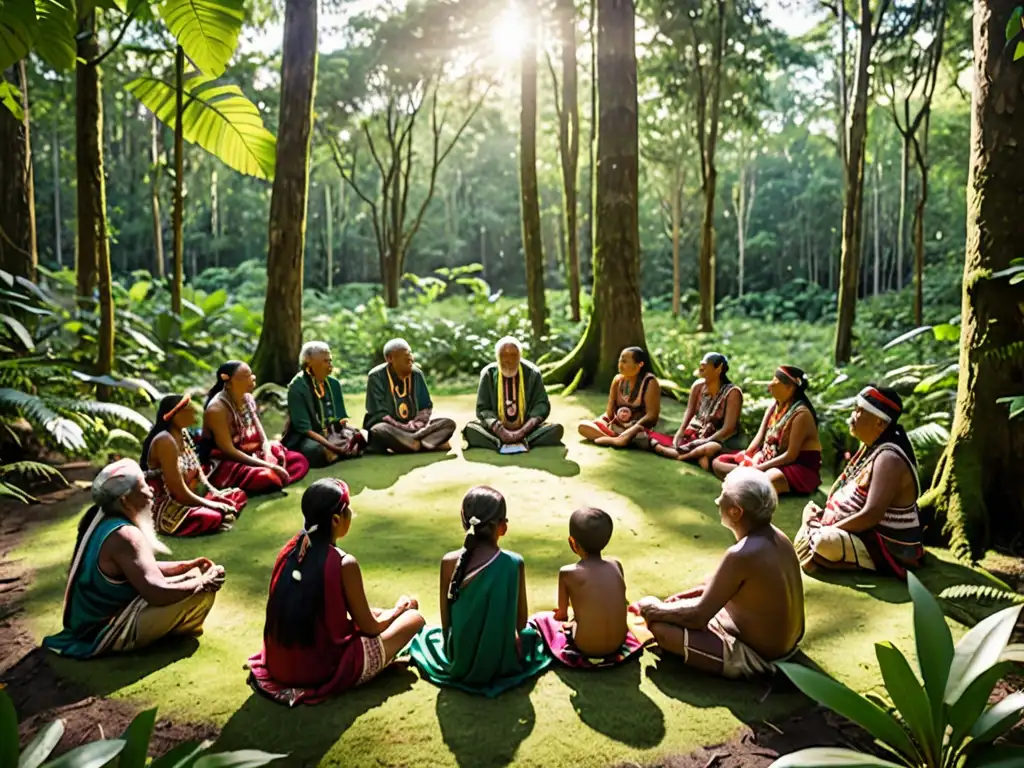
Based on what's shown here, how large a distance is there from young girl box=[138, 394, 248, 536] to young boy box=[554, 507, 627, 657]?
2.73 m

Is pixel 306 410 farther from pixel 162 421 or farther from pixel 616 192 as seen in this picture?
pixel 616 192

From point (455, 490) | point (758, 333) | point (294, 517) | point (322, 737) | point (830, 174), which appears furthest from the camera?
point (830, 174)

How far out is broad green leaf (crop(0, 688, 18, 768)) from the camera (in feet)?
6.36

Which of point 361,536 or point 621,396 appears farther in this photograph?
point 621,396

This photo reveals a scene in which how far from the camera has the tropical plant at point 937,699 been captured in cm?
221

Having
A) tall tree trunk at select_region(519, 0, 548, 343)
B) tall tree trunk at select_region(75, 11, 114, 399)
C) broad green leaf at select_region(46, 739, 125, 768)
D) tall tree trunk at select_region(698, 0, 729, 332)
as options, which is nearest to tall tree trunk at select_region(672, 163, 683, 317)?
tall tree trunk at select_region(698, 0, 729, 332)

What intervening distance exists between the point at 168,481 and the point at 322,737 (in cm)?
261

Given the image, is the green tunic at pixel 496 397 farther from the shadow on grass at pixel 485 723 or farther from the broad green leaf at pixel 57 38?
the shadow on grass at pixel 485 723

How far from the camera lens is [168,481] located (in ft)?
16.0

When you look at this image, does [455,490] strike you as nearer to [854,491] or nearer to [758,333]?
[854,491]

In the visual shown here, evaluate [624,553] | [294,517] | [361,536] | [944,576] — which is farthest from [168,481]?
[944,576]

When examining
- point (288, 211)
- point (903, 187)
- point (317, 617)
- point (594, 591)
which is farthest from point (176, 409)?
point (903, 187)

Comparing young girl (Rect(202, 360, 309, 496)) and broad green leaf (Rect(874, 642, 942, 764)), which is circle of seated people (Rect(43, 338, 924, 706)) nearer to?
broad green leaf (Rect(874, 642, 942, 764))

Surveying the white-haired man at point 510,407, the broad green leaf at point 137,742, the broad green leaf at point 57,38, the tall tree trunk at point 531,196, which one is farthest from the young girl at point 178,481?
the tall tree trunk at point 531,196
